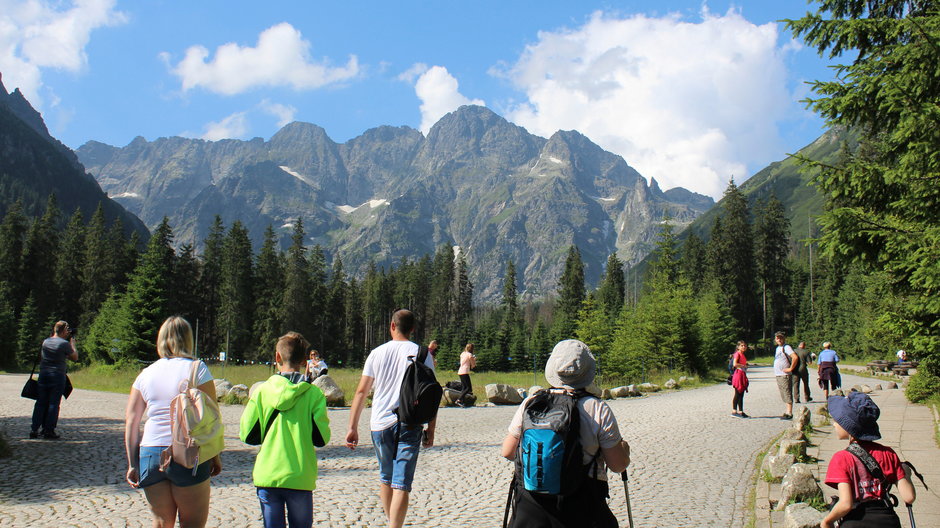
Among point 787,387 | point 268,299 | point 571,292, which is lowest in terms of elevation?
point 787,387

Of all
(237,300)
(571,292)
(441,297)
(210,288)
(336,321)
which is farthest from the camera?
(441,297)

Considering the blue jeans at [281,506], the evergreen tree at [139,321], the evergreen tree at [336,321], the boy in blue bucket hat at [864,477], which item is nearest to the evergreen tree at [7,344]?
the evergreen tree at [139,321]

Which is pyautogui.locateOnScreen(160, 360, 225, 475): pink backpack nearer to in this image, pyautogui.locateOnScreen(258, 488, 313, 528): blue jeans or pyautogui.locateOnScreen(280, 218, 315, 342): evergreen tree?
pyautogui.locateOnScreen(258, 488, 313, 528): blue jeans

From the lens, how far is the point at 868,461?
3.81m

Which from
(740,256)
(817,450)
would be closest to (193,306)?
(740,256)

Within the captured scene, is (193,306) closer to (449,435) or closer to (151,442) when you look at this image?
(449,435)

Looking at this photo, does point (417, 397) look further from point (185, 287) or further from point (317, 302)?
point (317, 302)

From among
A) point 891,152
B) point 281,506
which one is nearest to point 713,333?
point 891,152

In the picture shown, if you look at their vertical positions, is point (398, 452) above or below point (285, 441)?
below

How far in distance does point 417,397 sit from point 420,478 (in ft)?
11.0

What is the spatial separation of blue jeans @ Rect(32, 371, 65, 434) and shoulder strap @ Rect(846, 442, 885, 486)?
11.3 metres

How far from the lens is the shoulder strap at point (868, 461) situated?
12.4 ft

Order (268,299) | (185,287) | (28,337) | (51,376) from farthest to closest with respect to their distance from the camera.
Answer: (185,287) → (268,299) → (28,337) → (51,376)

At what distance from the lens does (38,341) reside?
51.1 m
